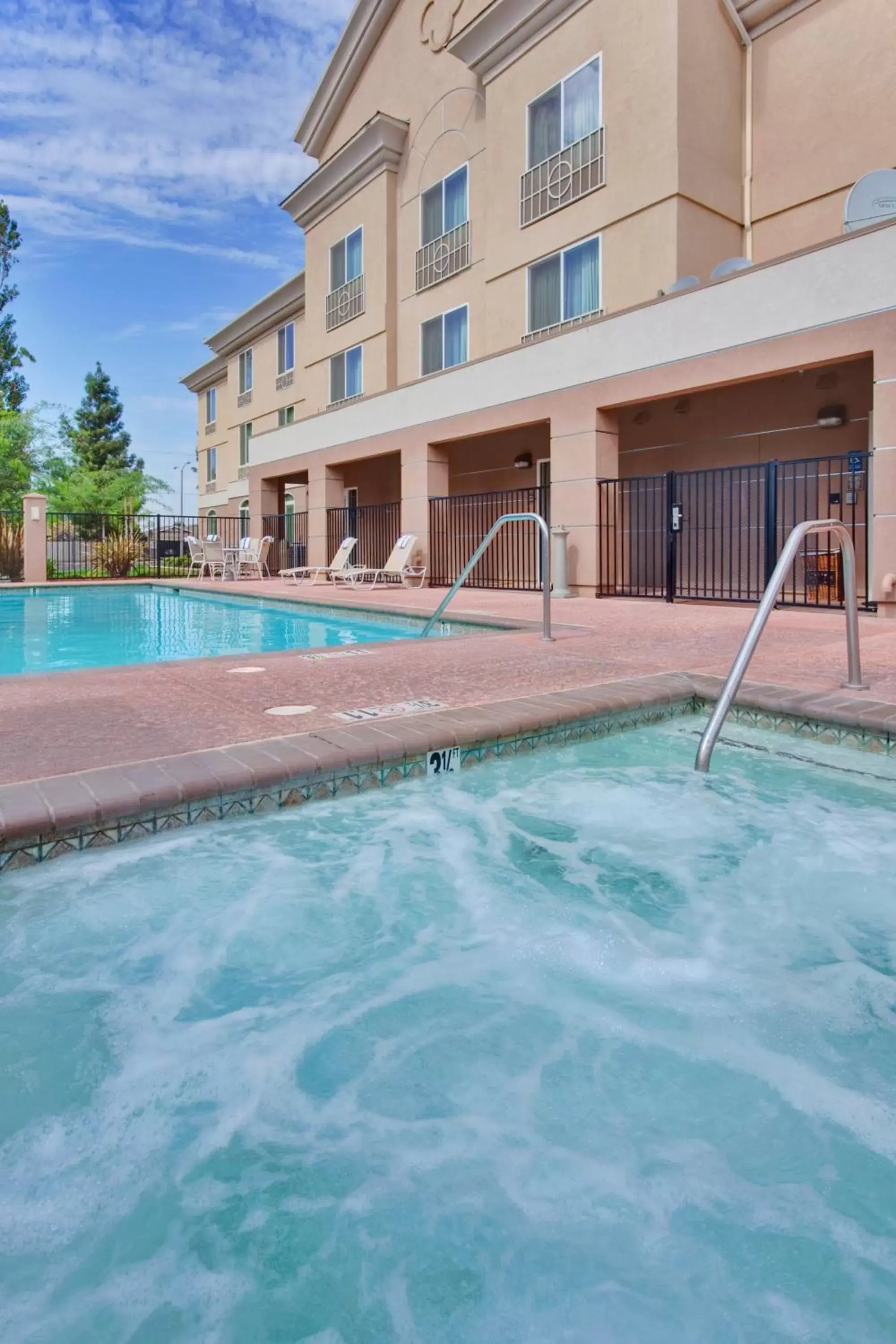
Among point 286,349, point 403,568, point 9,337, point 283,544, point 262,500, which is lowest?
point 403,568

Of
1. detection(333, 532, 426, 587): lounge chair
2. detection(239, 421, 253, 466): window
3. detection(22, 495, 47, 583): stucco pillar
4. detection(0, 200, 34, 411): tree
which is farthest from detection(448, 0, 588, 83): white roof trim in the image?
detection(0, 200, 34, 411): tree

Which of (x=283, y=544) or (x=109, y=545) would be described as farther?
(x=109, y=545)

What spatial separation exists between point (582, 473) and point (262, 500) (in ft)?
35.2

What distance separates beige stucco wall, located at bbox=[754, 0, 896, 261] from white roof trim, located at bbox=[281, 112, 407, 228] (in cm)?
772

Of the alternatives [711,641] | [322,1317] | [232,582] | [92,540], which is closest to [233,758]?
[322,1317]

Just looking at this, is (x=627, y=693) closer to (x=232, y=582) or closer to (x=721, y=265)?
(x=721, y=265)

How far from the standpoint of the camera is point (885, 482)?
8.52 metres

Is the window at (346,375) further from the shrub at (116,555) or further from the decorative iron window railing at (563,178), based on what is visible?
the shrub at (116,555)

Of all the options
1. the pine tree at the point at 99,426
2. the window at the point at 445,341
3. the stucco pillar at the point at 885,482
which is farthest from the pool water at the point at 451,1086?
the pine tree at the point at 99,426

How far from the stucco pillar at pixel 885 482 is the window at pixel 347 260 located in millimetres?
13179

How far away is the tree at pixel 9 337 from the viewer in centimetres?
3130

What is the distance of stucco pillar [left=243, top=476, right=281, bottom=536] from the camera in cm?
2033

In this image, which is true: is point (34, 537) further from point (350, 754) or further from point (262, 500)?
point (350, 754)

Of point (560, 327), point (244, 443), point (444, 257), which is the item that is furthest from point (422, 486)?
point (244, 443)
